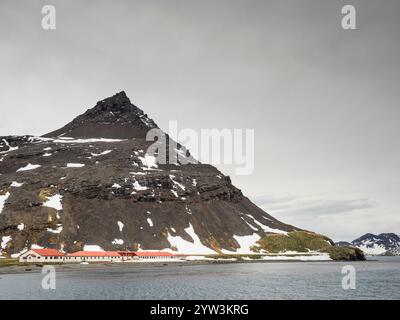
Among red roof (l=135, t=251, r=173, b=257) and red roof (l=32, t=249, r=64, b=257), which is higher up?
red roof (l=32, t=249, r=64, b=257)

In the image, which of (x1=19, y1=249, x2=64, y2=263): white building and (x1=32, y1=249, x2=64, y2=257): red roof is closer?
(x1=19, y1=249, x2=64, y2=263): white building

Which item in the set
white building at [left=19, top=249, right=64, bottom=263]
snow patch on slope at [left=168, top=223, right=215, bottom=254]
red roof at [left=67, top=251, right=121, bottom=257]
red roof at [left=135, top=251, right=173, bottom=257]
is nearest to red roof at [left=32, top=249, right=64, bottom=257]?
white building at [left=19, top=249, right=64, bottom=263]

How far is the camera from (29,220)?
177250 millimetres

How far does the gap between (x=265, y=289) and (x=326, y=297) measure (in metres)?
11.5

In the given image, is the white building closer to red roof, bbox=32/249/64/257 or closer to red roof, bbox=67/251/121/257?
red roof, bbox=32/249/64/257

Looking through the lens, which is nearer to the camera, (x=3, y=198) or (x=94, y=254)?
(x=94, y=254)

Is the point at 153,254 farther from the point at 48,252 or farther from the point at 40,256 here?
the point at 40,256

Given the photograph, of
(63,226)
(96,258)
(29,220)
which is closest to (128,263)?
(96,258)

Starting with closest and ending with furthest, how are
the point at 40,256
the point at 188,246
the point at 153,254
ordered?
the point at 40,256
the point at 153,254
the point at 188,246

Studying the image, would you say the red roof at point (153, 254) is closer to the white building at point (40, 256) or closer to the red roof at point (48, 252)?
the red roof at point (48, 252)

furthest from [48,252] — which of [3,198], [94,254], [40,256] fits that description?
[3,198]

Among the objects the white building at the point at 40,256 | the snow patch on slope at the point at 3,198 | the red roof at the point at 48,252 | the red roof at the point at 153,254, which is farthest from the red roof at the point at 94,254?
the snow patch on slope at the point at 3,198

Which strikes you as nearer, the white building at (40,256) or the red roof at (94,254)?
the white building at (40,256)
